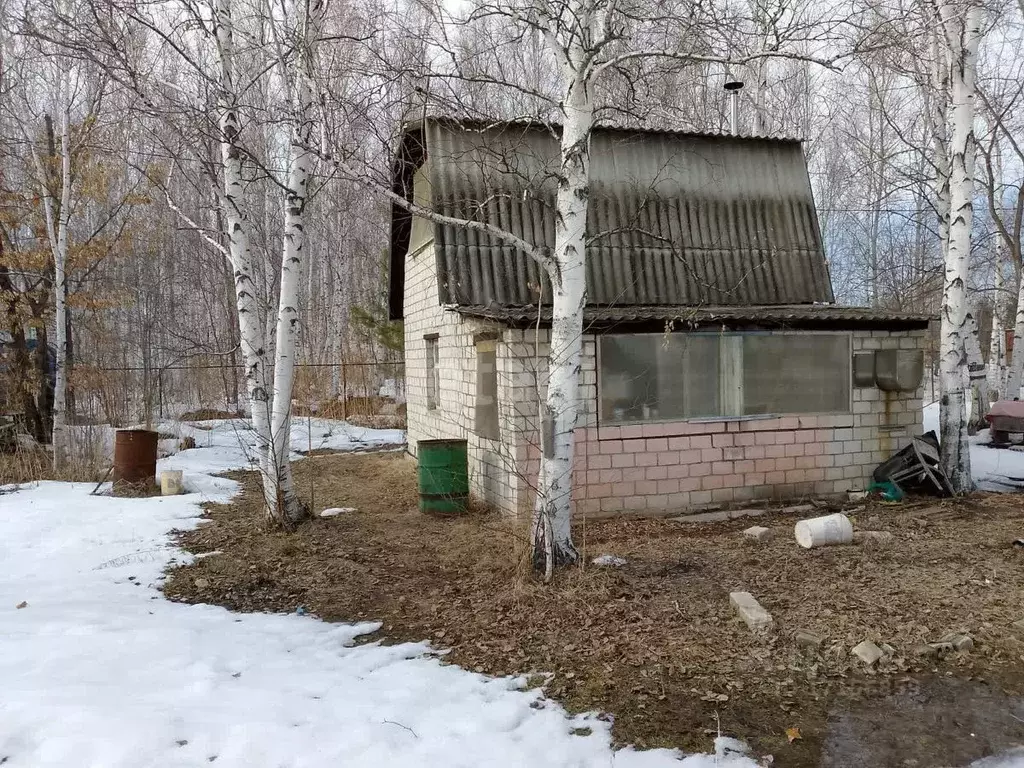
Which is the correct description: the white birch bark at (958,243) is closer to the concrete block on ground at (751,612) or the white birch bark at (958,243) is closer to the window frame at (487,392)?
the concrete block on ground at (751,612)

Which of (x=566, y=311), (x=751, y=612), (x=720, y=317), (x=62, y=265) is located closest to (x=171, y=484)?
(x=62, y=265)

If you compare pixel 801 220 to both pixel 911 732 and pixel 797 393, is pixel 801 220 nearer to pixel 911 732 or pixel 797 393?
pixel 797 393

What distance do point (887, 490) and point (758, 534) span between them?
2.77 metres

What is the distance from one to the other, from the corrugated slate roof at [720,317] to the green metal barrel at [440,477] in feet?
5.31

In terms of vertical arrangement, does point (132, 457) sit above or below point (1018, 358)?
below

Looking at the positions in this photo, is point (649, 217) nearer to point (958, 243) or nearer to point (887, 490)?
point (958, 243)

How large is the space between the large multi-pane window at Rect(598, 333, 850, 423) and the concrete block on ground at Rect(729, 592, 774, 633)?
9.74 ft

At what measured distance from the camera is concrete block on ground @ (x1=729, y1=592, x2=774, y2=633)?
4193 mm

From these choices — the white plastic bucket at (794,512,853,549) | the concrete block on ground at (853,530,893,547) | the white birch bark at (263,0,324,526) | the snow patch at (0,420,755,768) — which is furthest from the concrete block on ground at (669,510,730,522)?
the white birch bark at (263,0,324,526)

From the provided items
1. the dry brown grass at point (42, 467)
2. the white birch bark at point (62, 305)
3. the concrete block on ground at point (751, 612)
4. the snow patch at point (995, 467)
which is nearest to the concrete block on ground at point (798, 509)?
the snow patch at point (995, 467)

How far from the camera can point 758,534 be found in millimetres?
6371

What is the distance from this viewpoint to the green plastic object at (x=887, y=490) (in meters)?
7.95

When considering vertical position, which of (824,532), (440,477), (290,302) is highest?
(290,302)

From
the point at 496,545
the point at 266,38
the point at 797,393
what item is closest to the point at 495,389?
the point at 496,545
